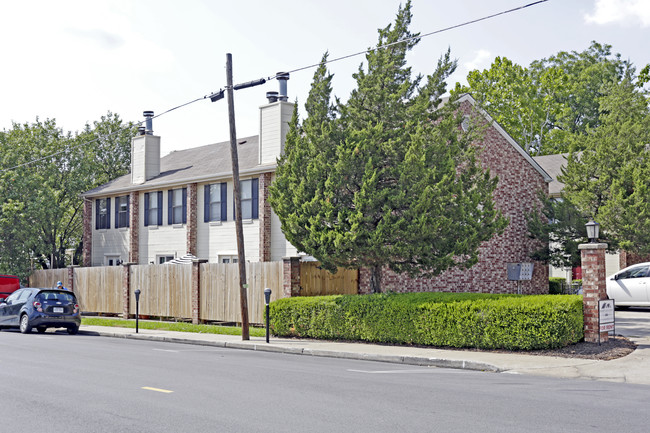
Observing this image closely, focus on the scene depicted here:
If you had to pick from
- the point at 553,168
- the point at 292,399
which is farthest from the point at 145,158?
the point at 292,399

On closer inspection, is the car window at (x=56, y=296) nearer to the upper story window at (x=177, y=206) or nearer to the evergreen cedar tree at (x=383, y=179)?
the evergreen cedar tree at (x=383, y=179)

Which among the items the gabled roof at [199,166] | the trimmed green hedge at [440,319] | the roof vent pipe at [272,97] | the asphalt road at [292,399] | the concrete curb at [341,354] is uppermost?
the roof vent pipe at [272,97]

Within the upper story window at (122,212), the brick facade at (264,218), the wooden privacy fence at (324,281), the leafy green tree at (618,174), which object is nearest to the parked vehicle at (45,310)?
the brick facade at (264,218)

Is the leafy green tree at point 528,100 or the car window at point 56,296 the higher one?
the leafy green tree at point 528,100

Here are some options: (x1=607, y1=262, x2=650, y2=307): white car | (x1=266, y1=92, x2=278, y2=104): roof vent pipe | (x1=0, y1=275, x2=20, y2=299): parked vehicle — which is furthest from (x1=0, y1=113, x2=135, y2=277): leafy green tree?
(x1=607, y1=262, x2=650, y2=307): white car

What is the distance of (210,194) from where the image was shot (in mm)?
30172

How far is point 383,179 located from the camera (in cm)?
1853

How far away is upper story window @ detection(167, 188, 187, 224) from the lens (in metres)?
31.6

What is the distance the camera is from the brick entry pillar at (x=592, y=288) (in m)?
15.0

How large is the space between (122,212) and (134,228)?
202 cm

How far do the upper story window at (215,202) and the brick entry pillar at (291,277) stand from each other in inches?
355

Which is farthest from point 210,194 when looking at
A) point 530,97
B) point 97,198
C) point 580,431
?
point 530,97

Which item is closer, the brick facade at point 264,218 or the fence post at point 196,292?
the fence post at point 196,292

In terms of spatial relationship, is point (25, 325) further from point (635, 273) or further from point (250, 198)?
point (635, 273)
